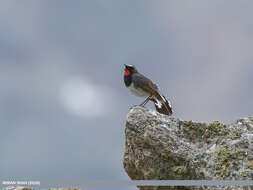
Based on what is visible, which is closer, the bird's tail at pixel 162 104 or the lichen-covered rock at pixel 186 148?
the lichen-covered rock at pixel 186 148

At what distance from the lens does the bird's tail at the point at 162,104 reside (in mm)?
9461

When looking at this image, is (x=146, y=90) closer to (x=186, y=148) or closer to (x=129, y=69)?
(x=129, y=69)

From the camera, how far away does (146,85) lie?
10375mm

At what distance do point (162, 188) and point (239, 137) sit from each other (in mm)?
1571

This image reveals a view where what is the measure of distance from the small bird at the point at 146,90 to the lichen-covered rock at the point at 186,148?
2.84 meters

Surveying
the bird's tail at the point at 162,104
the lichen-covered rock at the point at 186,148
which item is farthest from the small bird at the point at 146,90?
the lichen-covered rock at the point at 186,148

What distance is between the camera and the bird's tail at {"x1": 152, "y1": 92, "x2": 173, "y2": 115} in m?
9.46

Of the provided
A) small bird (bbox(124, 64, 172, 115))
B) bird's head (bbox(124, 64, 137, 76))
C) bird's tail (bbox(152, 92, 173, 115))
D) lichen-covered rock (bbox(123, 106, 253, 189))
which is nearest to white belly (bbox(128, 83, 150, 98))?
small bird (bbox(124, 64, 172, 115))

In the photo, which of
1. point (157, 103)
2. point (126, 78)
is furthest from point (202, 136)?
point (126, 78)

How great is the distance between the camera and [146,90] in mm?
10422

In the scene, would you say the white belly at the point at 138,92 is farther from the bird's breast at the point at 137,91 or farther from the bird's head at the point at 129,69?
the bird's head at the point at 129,69

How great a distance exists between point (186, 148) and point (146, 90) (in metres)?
4.37

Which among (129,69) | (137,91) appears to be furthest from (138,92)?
(129,69)

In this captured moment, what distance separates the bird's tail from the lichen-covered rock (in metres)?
2.71
